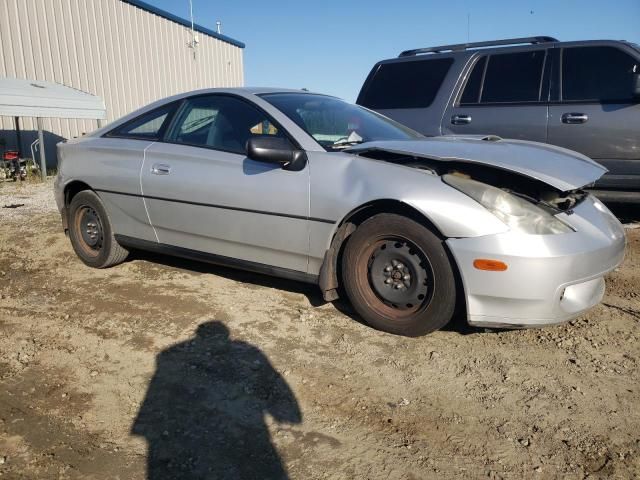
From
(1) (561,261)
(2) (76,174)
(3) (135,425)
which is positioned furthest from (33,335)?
(1) (561,261)

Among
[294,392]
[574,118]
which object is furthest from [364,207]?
[574,118]

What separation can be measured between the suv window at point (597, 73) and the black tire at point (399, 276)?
10.8ft

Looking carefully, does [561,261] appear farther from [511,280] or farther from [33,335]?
[33,335]

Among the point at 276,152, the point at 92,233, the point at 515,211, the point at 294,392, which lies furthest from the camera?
the point at 92,233

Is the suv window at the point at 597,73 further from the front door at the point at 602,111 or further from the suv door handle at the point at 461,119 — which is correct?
the suv door handle at the point at 461,119

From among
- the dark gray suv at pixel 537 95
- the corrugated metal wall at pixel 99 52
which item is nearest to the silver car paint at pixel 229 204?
the dark gray suv at pixel 537 95

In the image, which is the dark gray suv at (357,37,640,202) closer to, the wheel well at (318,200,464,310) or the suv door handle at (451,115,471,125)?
the suv door handle at (451,115,471,125)

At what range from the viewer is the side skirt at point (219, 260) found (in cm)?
346

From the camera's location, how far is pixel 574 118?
16.8 ft

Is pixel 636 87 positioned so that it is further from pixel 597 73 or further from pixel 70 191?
pixel 70 191

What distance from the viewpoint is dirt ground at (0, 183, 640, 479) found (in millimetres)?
2076

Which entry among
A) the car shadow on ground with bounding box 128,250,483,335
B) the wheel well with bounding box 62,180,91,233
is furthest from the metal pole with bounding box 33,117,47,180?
the car shadow on ground with bounding box 128,250,483,335

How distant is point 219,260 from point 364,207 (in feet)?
4.16

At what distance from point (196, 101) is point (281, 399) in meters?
2.51
